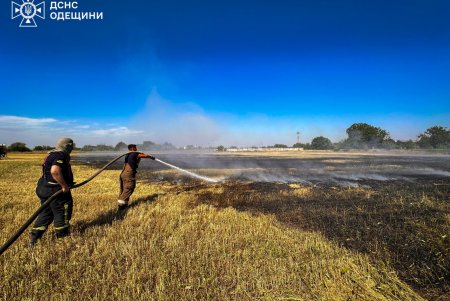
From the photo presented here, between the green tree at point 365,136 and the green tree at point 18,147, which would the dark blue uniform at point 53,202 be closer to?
the green tree at point 18,147

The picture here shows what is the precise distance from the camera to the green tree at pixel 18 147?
3076 inches

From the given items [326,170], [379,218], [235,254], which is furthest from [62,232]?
[326,170]

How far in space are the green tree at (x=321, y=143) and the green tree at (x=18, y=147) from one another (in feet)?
335

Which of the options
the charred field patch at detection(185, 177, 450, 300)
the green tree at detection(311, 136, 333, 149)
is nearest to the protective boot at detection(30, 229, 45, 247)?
the charred field patch at detection(185, 177, 450, 300)

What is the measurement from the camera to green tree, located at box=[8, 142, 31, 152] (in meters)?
78.1

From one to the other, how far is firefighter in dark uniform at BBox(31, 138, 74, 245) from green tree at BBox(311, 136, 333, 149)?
118726mm

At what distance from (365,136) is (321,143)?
60.7 ft

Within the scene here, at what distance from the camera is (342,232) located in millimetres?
6488

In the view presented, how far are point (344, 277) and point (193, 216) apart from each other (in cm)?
435

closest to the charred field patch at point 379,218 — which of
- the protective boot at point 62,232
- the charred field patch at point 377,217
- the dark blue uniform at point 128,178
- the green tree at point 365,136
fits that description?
the charred field patch at point 377,217

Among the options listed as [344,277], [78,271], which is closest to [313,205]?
[344,277]

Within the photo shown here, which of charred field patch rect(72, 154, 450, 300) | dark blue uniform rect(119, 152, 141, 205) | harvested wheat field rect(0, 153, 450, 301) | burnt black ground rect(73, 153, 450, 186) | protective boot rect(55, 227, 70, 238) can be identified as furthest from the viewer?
burnt black ground rect(73, 153, 450, 186)

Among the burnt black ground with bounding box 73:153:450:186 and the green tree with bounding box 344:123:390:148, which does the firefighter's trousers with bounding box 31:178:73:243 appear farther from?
the green tree with bounding box 344:123:390:148

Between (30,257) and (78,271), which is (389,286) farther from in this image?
(30,257)
